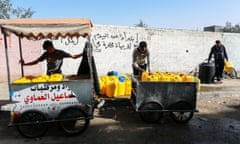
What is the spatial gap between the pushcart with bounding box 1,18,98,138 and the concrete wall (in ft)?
17.4

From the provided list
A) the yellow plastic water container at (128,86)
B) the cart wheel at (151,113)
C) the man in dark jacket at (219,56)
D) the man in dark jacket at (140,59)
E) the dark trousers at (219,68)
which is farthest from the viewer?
the dark trousers at (219,68)

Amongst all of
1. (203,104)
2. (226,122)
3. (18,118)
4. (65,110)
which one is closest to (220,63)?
(203,104)

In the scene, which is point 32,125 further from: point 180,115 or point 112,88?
point 180,115

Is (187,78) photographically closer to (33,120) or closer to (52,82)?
(52,82)

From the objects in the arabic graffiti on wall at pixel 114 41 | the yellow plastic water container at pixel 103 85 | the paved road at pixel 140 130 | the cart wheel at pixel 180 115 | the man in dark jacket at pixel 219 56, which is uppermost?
the arabic graffiti on wall at pixel 114 41

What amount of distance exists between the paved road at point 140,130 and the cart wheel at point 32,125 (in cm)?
12

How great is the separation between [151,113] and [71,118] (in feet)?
5.76

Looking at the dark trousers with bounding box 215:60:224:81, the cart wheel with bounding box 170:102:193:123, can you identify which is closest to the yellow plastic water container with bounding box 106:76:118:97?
the cart wheel with bounding box 170:102:193:123

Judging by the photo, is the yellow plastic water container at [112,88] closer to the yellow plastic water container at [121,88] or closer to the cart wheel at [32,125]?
the yellow plastic water container at [121,88]

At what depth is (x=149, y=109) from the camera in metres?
4.82

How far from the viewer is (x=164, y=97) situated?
4883 millimetres

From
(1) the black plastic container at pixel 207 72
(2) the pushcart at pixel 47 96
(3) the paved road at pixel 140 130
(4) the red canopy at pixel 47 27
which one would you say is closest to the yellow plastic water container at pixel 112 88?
(3) the paved road at pixel 140 130

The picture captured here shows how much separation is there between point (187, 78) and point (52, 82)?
9.50 feet

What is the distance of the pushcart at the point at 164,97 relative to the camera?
4812 millimetres
